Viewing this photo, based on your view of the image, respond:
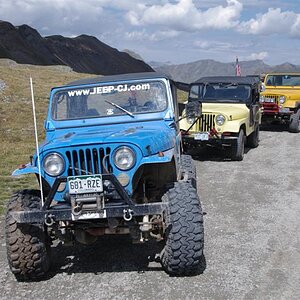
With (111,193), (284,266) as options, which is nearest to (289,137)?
(284,266)

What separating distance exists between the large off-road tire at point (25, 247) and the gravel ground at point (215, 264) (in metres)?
0.14

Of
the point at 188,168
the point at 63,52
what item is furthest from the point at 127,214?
the point at 63,52

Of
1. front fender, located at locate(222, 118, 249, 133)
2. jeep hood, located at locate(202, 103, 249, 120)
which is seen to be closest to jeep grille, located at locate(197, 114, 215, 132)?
jeep hood, located at locate(202, 103, 249, 120)

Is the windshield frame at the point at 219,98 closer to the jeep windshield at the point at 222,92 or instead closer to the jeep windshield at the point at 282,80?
the jeep windshield at the point at 222,92

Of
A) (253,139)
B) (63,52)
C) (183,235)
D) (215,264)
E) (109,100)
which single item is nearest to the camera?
(183,235)

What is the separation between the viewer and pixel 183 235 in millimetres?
4520

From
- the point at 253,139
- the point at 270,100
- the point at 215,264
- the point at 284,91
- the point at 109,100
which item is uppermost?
the point at 109,100

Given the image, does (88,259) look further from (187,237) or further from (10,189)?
(10,189)

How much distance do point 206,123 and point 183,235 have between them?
627cm

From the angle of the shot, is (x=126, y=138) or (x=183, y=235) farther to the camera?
(x=126, y=138)

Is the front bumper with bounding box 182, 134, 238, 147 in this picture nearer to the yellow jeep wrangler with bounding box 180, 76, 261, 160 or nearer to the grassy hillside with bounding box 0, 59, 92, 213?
the yellow jeep wrangler with bounding box 180, 76, 261, 160

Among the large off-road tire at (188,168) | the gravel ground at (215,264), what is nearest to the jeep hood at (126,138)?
the gravel ground at (215,264)

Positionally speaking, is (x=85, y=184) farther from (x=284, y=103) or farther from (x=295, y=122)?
(x=284, y=103)

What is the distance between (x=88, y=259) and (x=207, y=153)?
675cm
